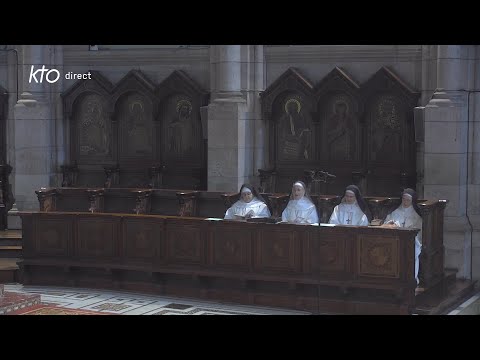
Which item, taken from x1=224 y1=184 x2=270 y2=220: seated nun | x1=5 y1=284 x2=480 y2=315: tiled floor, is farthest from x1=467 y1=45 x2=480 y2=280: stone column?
x1=224 y1=184 x2=270 y2=220: seated nun

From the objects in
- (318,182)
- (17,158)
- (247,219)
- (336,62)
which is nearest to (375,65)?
(336,62)

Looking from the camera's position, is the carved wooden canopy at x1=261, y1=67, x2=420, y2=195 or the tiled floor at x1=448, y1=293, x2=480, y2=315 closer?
the tiled floor at x1=448, y1=293, x2=480, y2=315

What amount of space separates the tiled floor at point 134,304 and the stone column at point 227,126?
2.96m

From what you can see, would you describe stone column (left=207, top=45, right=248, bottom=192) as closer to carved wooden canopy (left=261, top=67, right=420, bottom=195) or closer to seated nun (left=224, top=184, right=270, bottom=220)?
carved wooden canopy (left=261, top=67, right=420, bottom=195)

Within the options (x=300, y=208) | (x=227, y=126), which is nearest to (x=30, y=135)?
(x=227, y=126)

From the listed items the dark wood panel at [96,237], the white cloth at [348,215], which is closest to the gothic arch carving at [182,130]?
the dark wood panel at [96,237]

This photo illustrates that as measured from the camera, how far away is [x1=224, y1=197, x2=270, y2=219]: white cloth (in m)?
11.6

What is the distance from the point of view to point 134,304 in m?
11.0

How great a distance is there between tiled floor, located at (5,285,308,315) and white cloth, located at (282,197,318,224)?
4.07 feet

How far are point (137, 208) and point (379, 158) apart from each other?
3.69 meters

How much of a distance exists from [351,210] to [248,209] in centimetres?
139

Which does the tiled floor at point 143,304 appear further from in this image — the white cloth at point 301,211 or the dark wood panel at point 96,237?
the white cloth at point 301,211

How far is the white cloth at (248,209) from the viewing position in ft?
38.1

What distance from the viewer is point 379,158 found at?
1342 centimetres
